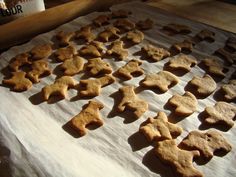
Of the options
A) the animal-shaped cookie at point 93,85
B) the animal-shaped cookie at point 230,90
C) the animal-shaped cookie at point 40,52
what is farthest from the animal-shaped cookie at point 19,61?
the animal-shaped cookie at point 230,90

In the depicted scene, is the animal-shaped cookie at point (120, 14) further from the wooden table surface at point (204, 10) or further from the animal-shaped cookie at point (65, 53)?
the animal-shaped cookie at point (65, 53)

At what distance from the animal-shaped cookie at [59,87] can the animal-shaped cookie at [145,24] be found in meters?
0.43

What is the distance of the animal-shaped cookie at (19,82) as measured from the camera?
102 centimetres

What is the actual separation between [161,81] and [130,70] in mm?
118

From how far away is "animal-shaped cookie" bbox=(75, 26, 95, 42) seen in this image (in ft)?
4.20

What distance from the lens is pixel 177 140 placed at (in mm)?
851

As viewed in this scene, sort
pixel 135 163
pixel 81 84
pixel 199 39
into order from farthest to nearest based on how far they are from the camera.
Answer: pixel 199 39
pixel 81 84
pixel 135 163

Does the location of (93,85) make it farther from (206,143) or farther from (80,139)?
(206,143)

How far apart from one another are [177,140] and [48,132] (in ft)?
1.14

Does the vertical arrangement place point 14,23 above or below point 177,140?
above

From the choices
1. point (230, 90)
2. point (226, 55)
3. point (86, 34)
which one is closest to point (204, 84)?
point (230, 90)

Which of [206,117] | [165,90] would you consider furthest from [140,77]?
[206,117]

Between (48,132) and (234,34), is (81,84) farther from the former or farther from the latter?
(234,34)

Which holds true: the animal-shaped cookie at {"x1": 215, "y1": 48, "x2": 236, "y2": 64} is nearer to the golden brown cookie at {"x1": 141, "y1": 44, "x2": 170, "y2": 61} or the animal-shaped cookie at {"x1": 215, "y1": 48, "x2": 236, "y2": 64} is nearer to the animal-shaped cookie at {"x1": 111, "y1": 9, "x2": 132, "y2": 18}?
the golden brown cookie at {"x1": 141, "y1": 44, "x2": 170, "y2": 61}
